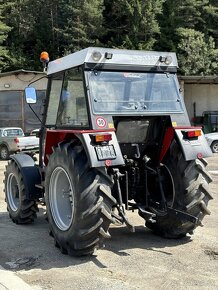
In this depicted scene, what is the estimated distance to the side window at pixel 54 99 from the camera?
701 centimetres

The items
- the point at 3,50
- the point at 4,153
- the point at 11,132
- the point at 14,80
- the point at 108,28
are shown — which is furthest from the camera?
the point at 108,28

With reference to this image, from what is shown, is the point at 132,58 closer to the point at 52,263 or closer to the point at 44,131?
the point at 44,131

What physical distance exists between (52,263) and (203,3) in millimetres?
43008

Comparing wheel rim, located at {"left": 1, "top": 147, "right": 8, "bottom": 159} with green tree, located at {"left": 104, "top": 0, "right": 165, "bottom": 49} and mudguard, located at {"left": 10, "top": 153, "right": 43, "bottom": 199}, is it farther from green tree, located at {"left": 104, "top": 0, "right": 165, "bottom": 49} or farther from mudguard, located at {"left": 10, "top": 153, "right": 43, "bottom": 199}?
green tree, located at {"left": 104, "top": 0, "right": 165, "bottom": 49}

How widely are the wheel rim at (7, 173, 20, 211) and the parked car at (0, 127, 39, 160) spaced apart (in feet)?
43.8

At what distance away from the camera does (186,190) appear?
→ 6.23 metres

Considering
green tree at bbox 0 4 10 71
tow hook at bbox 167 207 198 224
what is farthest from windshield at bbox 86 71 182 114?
green tree at bbox 0 4 10 71

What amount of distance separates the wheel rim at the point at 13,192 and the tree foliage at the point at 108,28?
32.6 meters

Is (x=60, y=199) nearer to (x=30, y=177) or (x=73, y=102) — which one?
(x=30, y=177)

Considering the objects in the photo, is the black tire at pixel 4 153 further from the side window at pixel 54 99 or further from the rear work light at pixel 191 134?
the rear work light at pixel 191 134

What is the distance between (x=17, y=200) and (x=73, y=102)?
2417 mm

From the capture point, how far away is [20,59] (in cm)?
4153

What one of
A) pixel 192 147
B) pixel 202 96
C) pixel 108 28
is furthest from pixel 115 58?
pixel 108 28

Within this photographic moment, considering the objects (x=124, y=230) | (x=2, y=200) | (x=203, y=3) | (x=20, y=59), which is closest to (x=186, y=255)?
(x=124, y=230)
